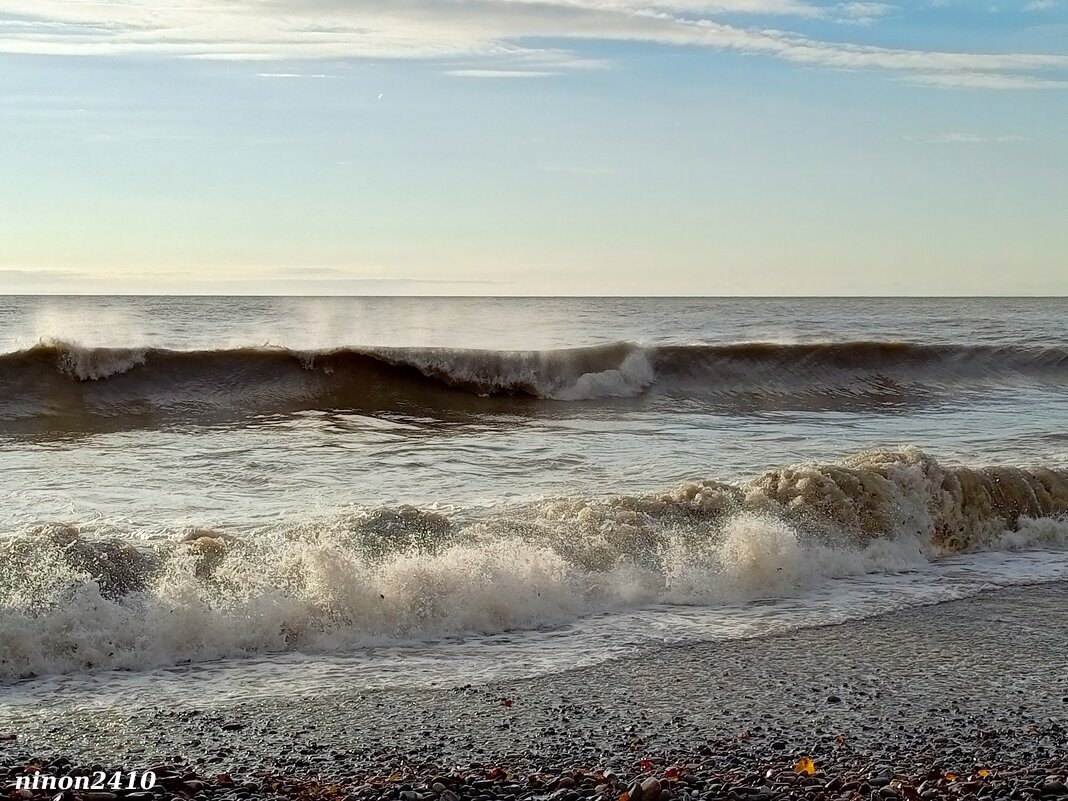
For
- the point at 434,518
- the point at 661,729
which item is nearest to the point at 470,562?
the point at 434,518

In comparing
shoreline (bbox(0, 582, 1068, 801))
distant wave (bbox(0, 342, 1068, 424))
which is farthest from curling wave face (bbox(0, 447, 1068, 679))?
distant wave (bbox(0, 342, 1068, 424))

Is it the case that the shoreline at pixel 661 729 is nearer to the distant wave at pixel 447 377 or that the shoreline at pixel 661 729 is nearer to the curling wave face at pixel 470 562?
the curling wave face at pixel 470 562

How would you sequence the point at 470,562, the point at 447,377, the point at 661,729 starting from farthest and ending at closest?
1. the point at 447,377
2. the point at 470,562
3. the point at 661,729

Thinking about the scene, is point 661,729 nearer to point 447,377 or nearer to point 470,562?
point 470,562

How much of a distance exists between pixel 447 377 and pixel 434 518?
10.2m

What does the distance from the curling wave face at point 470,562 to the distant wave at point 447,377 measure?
774cm

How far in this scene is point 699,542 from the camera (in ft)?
24.7

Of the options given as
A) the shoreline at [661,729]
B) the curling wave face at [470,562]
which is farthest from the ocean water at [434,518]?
the shoreline at [661,729]

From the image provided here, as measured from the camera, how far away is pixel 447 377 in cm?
1770

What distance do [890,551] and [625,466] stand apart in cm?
314

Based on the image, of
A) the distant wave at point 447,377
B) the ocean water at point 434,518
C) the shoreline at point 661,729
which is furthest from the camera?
the distant wave at point 447,377

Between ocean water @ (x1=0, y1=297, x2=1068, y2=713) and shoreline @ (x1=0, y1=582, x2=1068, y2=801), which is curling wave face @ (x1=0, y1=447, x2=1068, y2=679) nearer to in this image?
ocean water @ (x1=0, y1=297, x2=1068, y2=713)

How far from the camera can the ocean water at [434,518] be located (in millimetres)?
5645

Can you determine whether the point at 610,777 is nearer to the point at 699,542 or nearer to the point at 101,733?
the point at 101,733
